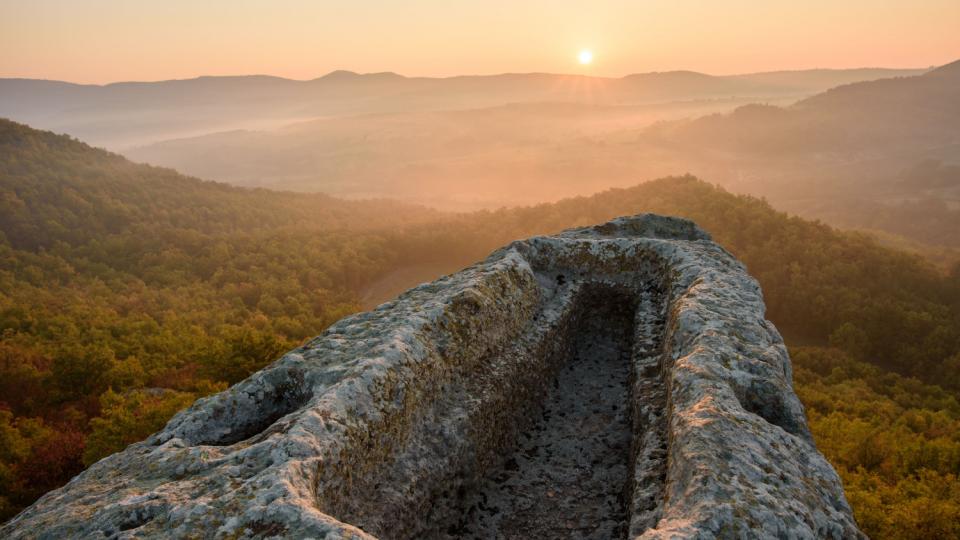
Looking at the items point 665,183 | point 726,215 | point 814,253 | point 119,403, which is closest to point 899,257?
point 814,253

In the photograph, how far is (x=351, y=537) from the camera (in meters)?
3.95

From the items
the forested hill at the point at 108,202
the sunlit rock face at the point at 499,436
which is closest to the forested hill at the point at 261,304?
the forested hill at the point at 108,202

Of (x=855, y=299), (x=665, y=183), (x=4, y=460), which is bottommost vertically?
(x=855, y=299)

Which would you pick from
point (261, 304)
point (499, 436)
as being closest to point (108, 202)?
point (261, 304)

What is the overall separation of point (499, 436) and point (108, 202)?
77.9 m

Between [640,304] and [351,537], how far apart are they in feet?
24.8

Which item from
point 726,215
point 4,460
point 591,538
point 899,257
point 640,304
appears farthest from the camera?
point 726,215

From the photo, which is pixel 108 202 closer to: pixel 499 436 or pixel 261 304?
pixel 261 304

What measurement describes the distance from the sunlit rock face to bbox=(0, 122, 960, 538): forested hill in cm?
1252

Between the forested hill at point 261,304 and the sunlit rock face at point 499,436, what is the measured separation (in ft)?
41.1

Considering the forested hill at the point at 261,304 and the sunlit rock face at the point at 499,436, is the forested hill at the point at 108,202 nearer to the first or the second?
the forested hill at the point at 261,304

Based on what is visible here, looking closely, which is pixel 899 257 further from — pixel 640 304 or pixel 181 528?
pixel 181 528

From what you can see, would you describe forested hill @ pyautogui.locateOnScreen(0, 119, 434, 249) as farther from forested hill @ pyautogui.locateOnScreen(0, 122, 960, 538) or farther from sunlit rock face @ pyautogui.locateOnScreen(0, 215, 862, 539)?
sunlit rock face @ pyautogui.locateOnScreen(0, 215, 862, 539)

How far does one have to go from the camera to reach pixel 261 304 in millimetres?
47406
